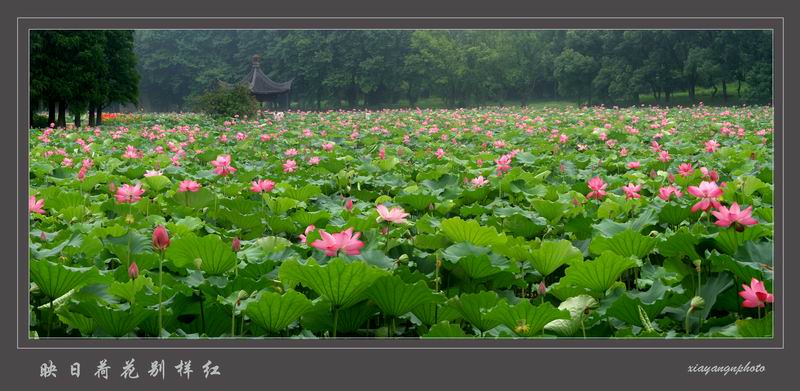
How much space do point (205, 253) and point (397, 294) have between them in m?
0.57

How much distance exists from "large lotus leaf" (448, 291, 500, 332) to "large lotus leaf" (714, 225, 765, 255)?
70cm

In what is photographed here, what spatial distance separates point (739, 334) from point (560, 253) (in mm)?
534

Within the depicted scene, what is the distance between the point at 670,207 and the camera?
243 centimetres

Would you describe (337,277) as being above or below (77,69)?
below

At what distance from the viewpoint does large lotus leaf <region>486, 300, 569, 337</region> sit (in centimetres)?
144

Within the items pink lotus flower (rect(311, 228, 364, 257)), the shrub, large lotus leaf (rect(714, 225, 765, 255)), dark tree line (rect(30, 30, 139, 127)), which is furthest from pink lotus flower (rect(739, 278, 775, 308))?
the shrub

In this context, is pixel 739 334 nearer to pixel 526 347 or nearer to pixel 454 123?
pixel 526 347

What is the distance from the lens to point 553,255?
192 centimetres

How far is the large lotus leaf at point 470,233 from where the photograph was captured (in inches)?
77.9

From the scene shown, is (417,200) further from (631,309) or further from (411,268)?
(631,309)

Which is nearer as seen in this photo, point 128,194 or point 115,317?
point 115,317

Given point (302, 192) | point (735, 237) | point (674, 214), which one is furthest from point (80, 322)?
point (674, 214)
